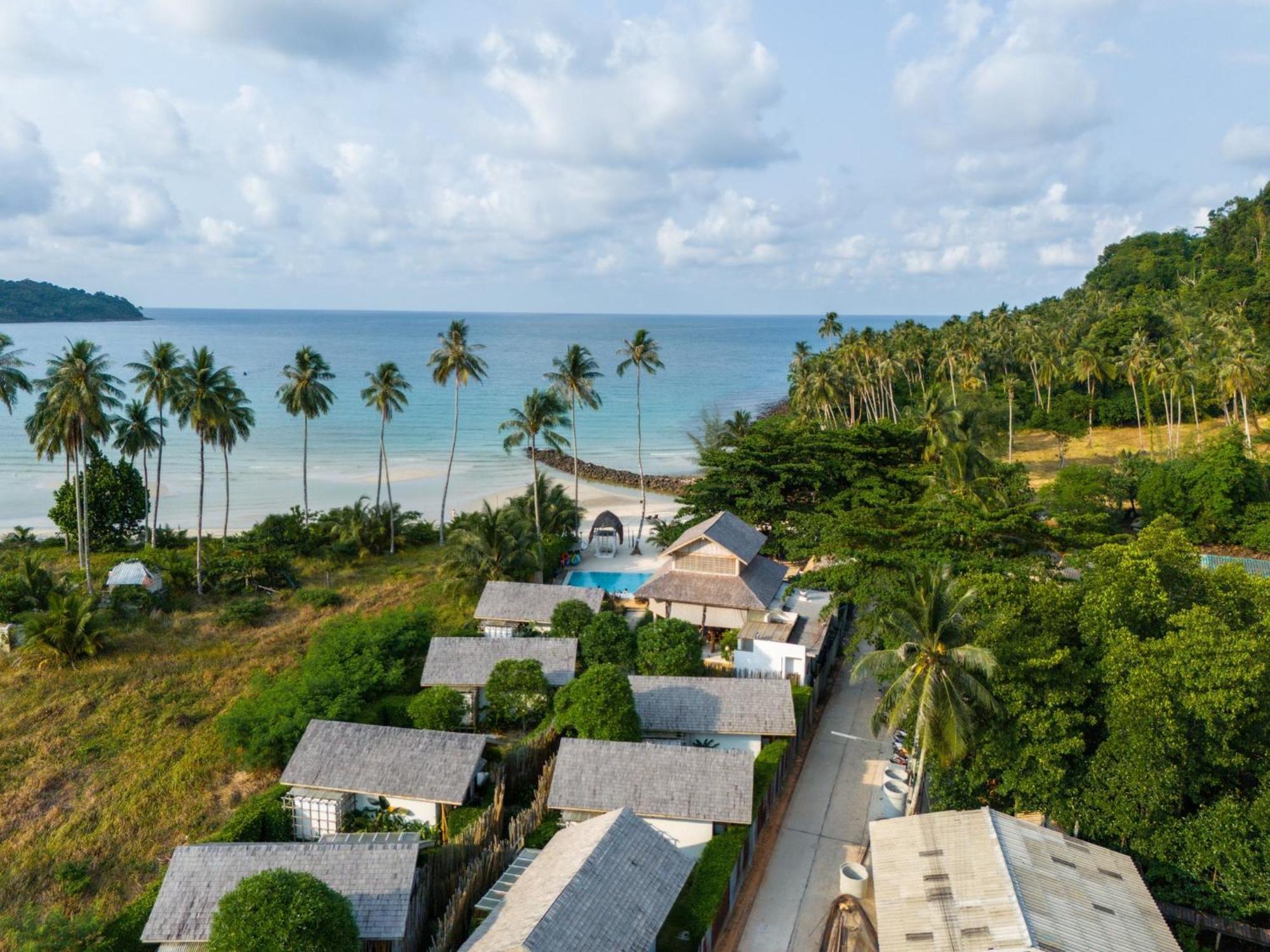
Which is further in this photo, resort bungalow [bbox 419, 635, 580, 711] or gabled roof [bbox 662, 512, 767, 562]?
gabled roof [bbox 662, 512, 767, 562]

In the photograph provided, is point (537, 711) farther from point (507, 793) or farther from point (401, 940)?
point (401, 940)

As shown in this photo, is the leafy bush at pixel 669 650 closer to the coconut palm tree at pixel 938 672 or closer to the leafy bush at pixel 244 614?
the coconut palm tree at pixel 938 672

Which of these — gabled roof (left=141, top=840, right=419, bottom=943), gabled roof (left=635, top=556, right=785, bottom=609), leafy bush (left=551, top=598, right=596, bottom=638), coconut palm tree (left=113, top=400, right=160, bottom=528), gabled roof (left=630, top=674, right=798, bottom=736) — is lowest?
gabled roof (left=141, top=840, right=419, bottom=943)

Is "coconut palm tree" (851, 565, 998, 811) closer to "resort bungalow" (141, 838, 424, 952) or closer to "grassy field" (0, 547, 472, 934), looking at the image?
"resort bungalow" (141, 838, 424, 952)

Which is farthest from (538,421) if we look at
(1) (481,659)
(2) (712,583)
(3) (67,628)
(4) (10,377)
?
(4) (10,377)

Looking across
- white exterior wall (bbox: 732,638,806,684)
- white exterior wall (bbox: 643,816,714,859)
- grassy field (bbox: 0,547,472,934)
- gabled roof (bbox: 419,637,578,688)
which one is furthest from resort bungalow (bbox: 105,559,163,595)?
white exterior wall (bbox: 643,816,714,859)

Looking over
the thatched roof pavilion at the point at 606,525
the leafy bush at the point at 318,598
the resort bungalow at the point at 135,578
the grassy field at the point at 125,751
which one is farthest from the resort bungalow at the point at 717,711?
the resort bungalow at the point at 135,578

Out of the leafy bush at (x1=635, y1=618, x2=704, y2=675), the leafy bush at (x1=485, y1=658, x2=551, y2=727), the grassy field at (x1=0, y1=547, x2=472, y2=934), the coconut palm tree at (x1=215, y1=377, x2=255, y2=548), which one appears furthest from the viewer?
the coconut palm tree at (x1=215, y1=377, x2=255, y2=548)
